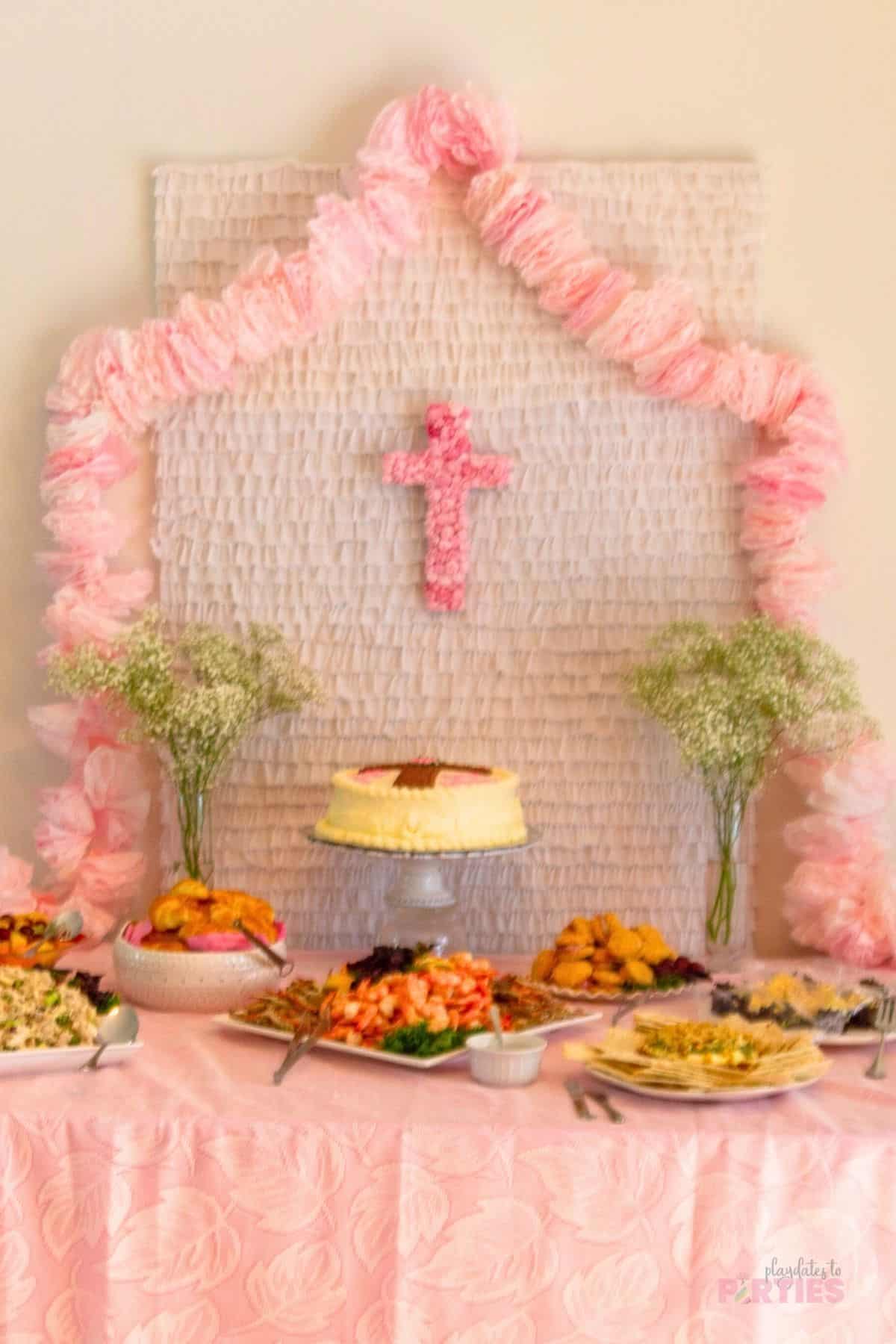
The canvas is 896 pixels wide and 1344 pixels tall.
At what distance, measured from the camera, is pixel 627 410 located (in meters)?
2.03

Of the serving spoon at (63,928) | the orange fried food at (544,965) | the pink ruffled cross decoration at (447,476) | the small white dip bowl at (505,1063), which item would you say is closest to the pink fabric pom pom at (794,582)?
the pink ruffled cross decoration at (447,476)

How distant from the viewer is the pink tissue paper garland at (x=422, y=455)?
6.43 feet

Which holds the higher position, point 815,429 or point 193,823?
point 815,429

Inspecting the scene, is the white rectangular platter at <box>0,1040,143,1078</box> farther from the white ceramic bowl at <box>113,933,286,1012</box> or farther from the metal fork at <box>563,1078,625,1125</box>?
the metal fork at <box>563,1078,625,1125</box>

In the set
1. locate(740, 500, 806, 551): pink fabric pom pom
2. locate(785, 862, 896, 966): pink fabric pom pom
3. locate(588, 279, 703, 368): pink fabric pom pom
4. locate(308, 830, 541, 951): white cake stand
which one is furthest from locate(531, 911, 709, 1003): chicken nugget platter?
locate(588, 279, 703, 368): pink fabric pom pom

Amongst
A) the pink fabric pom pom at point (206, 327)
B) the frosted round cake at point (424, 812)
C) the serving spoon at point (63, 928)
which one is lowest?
the serving spoon at point (63, 928)

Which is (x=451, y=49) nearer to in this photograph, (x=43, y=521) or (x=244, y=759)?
(x=43, y=521)

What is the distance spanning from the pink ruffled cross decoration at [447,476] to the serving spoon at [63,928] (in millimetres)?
673

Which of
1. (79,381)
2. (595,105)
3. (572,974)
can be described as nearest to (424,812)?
(572,974)

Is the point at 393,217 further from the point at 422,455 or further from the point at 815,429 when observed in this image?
the point at 815,429

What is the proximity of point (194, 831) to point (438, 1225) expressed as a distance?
82 cm

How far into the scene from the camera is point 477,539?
2.04m

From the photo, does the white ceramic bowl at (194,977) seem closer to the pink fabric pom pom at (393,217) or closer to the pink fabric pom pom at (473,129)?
the pink fabric pom pom at (393,217)

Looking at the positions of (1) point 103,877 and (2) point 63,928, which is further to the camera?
(1) point 103,877
